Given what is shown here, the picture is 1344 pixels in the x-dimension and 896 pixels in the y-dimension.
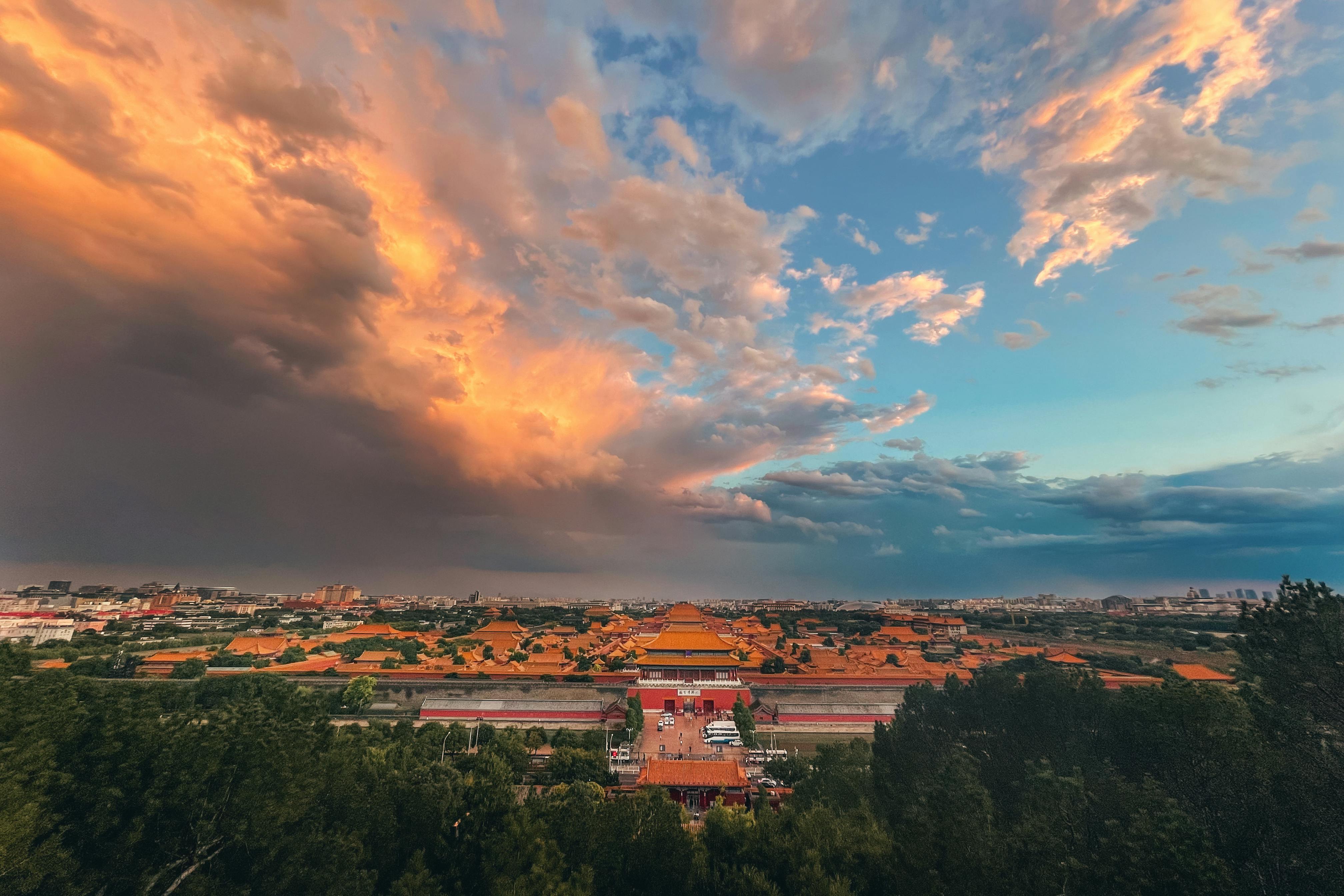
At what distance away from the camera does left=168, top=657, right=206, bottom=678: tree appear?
4488 cm

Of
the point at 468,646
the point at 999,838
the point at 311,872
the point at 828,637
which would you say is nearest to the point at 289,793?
the point at 311,872

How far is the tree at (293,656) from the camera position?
50.8 m

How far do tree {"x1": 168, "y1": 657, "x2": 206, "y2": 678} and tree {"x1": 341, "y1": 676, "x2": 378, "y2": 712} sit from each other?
15.6 meters

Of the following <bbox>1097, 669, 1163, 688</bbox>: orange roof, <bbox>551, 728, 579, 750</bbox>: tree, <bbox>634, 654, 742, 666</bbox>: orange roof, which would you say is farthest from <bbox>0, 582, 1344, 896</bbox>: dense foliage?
<bbox>634, 654, 742, 666</bbox>: orange roof

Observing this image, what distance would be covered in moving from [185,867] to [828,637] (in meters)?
77.9

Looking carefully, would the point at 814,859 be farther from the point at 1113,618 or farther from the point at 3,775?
the point at 1113,618

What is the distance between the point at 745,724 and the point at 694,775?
10486 mm

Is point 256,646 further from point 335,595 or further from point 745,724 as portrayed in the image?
point 335,595

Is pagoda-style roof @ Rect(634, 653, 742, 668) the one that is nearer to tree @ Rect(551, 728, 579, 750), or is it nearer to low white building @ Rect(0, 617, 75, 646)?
tree @ Rect(551, 728, 579, 750)

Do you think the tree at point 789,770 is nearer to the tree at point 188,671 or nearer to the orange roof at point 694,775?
the orange roof at point 694,775

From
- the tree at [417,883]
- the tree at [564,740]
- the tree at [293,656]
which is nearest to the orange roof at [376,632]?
the tree at [293,656]

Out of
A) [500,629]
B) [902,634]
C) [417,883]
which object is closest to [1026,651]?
[902,634]

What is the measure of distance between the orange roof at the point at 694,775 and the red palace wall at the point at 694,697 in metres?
13.8

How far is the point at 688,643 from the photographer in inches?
1857
